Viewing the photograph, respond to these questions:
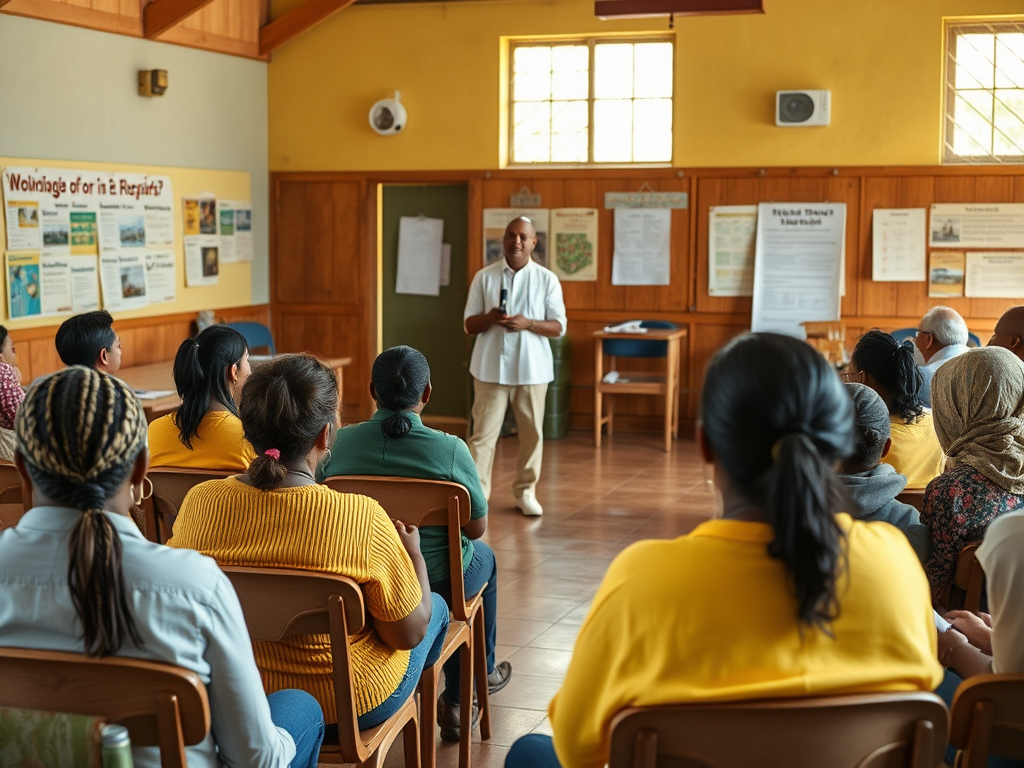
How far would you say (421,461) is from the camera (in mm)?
3127

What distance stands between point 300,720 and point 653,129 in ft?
24.0

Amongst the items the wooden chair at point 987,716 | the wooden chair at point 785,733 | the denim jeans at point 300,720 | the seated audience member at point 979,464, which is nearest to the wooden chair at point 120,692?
the denim jeans at point 300,720

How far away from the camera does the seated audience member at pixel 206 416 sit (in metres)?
3.38

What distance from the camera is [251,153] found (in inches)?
362

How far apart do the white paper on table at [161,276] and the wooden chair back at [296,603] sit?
6289 millimetres

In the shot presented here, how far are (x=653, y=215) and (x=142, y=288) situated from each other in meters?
3.81

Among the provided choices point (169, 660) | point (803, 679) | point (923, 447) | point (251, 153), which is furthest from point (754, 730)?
point (251, 153)

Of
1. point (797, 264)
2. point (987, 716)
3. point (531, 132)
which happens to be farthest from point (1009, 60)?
point (987, 716)

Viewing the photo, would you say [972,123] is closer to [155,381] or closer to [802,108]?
[802,108]

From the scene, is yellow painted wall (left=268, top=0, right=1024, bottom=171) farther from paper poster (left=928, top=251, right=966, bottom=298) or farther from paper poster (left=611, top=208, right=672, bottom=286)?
paper poster (left=928, top=251, right=966, bottom=298)

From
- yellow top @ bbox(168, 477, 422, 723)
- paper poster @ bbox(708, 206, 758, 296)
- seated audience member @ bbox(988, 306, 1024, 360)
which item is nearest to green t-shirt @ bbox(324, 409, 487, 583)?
yellow top @ bbox(168, 477, 422, 723)

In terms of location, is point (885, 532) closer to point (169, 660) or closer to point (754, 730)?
point (754, 730)

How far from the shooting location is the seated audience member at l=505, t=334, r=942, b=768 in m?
1.44

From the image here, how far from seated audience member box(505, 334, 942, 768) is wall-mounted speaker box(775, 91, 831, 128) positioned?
711 cm
